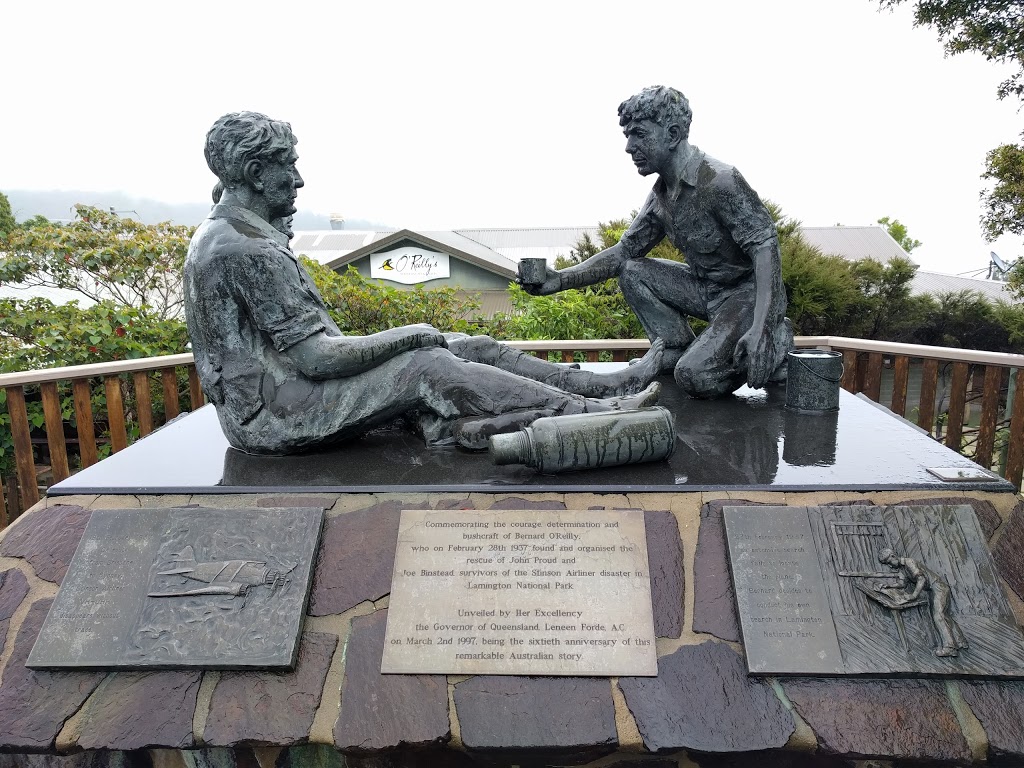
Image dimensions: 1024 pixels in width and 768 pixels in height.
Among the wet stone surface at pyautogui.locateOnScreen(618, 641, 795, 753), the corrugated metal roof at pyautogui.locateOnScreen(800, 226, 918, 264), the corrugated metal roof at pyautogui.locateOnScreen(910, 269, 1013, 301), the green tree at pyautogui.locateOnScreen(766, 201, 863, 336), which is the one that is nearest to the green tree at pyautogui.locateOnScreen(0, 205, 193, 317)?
the green tree at pyautogui.locateOnScreen(766, 201, 863, 336)

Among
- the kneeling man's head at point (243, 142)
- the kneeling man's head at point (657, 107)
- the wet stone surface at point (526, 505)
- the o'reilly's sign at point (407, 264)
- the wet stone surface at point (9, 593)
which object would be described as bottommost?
the wet stone surface at point (9, 593)

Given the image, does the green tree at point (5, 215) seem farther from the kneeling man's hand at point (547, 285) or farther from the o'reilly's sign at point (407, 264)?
the kneeling man's hand at point (547, 285)

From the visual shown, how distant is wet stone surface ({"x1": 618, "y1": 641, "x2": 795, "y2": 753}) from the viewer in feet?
6.01

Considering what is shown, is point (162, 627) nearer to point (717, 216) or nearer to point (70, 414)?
point (717, 216)

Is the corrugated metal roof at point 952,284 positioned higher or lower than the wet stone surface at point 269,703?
higher

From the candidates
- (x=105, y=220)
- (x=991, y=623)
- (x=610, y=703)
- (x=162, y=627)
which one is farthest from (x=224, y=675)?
(x=105, y=220)

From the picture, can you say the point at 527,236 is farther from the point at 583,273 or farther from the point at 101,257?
the point at 583,273

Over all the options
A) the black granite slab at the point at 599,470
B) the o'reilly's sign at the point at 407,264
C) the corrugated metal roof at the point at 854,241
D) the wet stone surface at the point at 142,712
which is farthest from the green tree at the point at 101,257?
the corrugated metal roof at the point at 854,241

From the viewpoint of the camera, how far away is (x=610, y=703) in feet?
6.25

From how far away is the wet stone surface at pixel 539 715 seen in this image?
183 cm

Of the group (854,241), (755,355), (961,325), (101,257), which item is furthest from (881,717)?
(854,241)

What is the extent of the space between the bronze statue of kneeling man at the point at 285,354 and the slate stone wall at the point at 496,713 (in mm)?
868

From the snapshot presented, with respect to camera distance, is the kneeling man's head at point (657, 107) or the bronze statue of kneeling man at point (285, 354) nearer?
the bronze statue of kneeling man at point (285, 354)

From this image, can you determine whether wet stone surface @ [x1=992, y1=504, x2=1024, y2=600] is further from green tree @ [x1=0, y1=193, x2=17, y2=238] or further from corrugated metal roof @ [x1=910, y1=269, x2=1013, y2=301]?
green tree @ [x1=0, y1=193, x2=17, y2=238]
